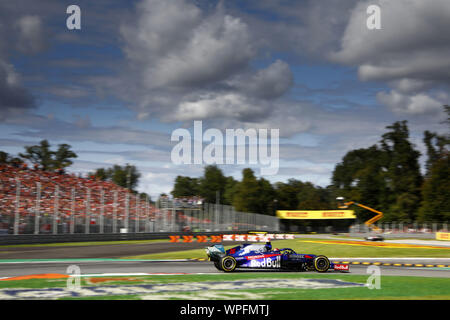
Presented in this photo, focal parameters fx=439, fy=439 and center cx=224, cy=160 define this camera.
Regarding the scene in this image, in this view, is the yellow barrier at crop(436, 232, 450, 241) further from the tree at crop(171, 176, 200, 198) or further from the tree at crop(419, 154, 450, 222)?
the tree at crop(171, 176, 200, 198)

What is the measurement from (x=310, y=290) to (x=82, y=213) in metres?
25.0

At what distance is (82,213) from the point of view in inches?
1303

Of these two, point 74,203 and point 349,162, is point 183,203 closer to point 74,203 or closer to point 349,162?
point 74,203

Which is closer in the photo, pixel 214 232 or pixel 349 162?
pixel 214 232

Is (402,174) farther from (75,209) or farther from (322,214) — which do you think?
(75,209)

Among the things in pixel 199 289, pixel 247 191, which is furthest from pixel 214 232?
pixel 247 191

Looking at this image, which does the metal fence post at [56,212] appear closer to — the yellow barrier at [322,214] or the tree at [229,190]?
the yellow barrier at [322,214]

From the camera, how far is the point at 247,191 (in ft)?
351

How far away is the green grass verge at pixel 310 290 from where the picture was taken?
10703 mm

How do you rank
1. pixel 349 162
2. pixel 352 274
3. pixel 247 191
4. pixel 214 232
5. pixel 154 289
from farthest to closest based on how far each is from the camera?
pixel 349 162 → pixel 247 191 → pixel 214 232 → pixel 352 274 → pixel 154 289

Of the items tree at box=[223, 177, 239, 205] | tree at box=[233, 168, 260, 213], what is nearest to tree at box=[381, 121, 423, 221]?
tree at box=[233, 168, 260, 213]

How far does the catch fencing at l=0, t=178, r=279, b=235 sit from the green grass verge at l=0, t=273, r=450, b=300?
52.8 ft

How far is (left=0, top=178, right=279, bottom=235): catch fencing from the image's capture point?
90.8 feet
